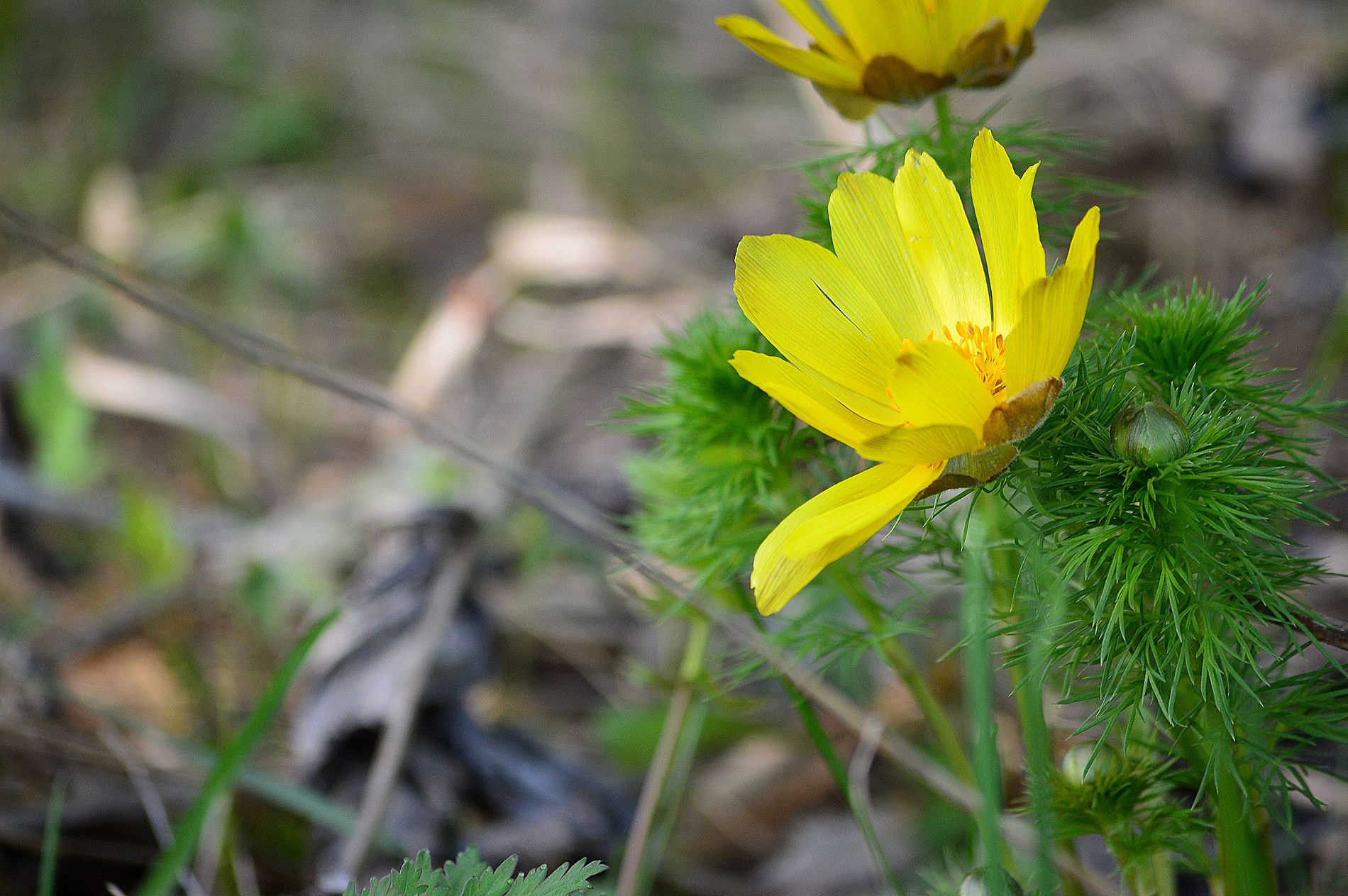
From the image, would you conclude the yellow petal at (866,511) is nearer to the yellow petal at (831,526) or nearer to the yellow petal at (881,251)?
the yellow petal at (831,526)

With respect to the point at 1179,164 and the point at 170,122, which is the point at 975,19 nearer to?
the point at 1179,164

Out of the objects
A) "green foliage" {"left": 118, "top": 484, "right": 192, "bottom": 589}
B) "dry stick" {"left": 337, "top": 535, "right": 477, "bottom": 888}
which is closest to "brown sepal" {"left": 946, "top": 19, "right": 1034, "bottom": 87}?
"dry stick" {"left": 337, "top": 535, "right": 477, "bottom": 888}

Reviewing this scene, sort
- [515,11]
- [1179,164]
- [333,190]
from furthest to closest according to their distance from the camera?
[515,11]
[333,190]
[1179,164]

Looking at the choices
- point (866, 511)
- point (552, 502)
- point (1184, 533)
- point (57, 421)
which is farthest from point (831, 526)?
point (57, 421)

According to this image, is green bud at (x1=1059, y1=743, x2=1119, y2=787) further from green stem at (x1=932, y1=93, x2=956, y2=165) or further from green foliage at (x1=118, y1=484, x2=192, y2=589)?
green foliage at (x1=118, y1=484, x2=192, y2=589)

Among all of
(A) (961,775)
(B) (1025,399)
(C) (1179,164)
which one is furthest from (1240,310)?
(C) (1179,164)

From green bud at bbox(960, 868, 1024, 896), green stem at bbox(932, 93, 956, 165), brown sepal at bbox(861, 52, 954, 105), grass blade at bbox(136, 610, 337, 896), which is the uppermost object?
brown sepal at bbox(861, 52, 954, 105)
